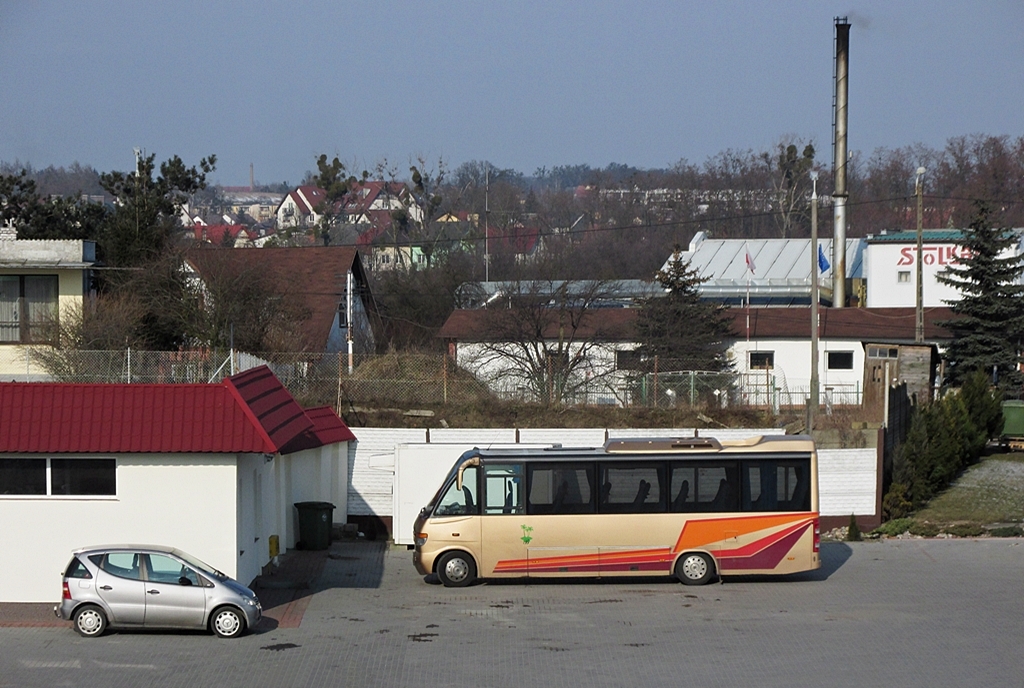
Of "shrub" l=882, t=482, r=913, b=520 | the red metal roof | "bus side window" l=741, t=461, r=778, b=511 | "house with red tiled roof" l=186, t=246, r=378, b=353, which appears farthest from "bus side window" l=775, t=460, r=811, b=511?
"house with red tiled roof" l=186, t=246, r=378, b=353

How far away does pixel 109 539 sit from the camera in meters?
16.5

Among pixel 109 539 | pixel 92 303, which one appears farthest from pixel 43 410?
pixel 92 303

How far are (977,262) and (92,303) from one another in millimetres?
31477

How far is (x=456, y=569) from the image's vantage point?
61.5 feet

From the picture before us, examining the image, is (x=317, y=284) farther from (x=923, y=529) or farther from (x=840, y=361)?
(x=923, y=529)

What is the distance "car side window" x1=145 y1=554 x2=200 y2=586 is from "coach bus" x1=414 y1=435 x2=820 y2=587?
16.2 feet

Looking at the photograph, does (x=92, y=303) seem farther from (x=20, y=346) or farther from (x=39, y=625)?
(x=39, y=625)

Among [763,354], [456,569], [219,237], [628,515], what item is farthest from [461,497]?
[219,237]

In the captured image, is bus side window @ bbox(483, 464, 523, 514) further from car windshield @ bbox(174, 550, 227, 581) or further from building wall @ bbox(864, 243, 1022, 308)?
building wall @ bbox(864, 243, 1022, 308)

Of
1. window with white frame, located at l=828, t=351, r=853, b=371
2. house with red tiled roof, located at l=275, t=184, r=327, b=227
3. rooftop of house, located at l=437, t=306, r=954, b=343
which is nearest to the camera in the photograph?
rooftop of house, located at l=437, t=306, r=954, b=343

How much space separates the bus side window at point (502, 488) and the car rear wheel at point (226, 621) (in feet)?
16.9

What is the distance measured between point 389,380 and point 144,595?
1399cm

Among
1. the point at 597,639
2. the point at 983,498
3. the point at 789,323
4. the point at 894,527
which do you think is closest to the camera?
the point at 597,639

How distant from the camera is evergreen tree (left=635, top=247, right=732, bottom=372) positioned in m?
42.8
